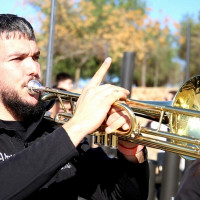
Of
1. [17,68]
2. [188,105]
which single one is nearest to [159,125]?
[188,105]

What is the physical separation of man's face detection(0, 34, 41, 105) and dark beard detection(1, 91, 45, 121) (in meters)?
0.01

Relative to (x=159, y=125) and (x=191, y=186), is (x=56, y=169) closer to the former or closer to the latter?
(x=159, y=125)

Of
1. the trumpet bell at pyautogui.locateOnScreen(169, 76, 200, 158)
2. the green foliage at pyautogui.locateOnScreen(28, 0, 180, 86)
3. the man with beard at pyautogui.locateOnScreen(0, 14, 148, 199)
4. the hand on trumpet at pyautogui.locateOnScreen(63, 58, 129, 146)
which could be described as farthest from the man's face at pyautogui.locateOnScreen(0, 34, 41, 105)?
the green foliage at pyautogui.locateOnScreen(28, 0, 180, 86)

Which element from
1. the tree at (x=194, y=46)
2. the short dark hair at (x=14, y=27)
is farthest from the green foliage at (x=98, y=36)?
the short dark hair at (x=14, y=27)

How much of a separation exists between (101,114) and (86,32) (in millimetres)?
26639

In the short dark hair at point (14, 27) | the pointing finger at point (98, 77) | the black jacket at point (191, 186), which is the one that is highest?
the short dark hair at point (14, 27)

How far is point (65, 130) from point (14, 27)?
0.78 metres

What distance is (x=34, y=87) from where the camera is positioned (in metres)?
2.03

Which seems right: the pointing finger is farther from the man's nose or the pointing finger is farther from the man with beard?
the man's nose

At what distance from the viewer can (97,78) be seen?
5.82ft

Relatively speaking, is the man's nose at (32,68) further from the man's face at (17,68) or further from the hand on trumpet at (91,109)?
the hand on trumpet at (91,109)

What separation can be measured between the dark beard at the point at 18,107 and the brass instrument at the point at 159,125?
0.09 meters

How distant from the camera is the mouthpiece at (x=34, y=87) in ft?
6.62

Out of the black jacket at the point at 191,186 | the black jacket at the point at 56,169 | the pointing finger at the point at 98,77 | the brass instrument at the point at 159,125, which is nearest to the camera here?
the black jacket at the point at 56,169
